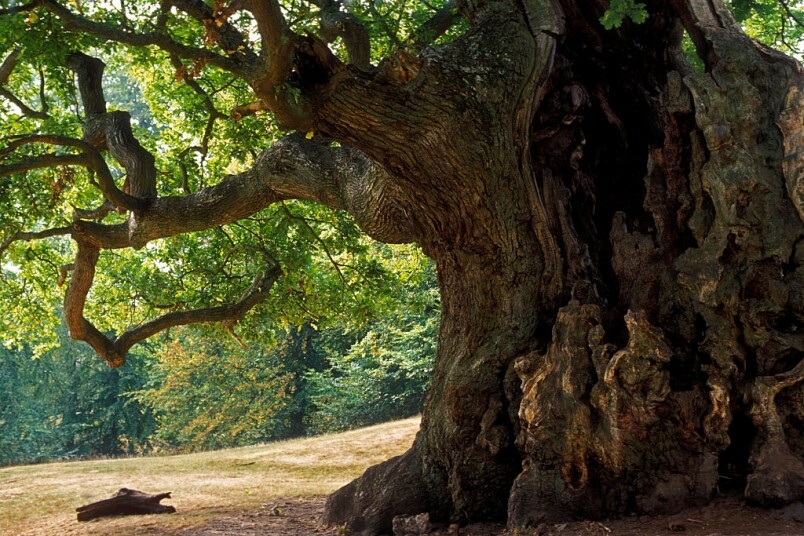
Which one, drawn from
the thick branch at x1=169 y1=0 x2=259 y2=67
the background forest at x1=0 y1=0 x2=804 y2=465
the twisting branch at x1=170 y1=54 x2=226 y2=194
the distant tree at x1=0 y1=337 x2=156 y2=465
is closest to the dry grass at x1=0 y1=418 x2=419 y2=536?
the background forest at x1=0 y1=0 x2=804 y2=465

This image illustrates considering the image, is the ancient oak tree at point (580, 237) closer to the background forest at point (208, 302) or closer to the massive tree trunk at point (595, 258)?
the massive tree trunk at point (595, 258)

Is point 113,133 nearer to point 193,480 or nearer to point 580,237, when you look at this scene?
point 580,237

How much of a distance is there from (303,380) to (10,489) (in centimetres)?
2327

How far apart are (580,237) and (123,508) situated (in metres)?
6.68

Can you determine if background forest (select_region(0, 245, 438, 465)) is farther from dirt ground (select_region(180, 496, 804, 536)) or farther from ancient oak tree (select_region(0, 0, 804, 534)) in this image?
dirt ground (select_region(180, 496, 804, 536))

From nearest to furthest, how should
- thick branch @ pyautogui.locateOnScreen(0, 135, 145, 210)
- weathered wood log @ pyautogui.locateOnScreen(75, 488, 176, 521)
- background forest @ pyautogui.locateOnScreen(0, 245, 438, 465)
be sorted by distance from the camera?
thick branch @ pyautogui.locateOnScreen(0, 135, 145, 210) → weathered wood log @ pyautogui.locateOnScreen(75, 488, 176, 521) → background forest @ pyautogui.locateOnScreen(0, 245, 438, 465)

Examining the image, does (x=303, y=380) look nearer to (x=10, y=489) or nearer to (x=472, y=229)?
(x=10, y=489)

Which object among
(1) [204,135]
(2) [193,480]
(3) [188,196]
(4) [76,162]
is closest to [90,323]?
(4) [76,162]

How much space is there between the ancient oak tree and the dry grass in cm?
346

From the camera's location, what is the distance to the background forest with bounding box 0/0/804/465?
11.4 metres

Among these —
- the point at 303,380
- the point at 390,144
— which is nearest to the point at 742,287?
the point at 390,144

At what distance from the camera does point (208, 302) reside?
39.8ft

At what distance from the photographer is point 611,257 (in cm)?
615

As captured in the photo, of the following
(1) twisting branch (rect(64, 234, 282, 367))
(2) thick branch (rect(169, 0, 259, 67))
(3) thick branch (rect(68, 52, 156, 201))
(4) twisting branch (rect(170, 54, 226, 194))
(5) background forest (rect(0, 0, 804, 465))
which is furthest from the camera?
(5) background forest (rect(0, 0, 804, 465))
